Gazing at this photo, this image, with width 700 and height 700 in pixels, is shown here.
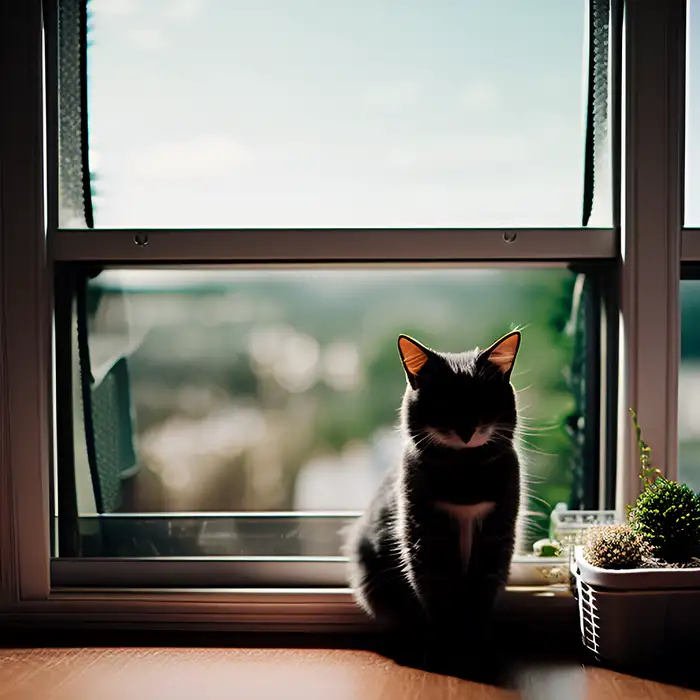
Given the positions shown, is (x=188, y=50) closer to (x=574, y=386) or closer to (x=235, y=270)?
(x=235, y=270)

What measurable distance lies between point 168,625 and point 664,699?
0.85 m

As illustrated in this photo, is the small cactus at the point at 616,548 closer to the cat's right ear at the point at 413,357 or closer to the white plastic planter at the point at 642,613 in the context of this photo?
the white plastic planter at the point at 642,613

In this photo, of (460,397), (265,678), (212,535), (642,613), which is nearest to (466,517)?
(460,397)

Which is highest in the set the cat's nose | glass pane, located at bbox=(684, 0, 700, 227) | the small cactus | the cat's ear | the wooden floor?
glass pane, located at bbox=(684, 0, 700, 227)

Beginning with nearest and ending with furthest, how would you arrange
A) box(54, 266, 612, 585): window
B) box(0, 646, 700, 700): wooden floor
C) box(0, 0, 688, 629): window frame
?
box(0, 646, 700, 700): wooden floor, box(0, 0, 688, 629): window frame, box(54, 266, 612, 585): window

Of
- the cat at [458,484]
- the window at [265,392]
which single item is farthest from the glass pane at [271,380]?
the cat at [458,484]

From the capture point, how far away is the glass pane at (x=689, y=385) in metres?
1.47

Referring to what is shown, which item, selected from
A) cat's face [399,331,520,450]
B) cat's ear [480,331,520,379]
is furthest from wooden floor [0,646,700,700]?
cat's ear [480,331,520,379]

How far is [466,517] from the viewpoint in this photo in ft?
4.09

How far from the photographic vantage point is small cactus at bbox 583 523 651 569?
120 centimetres

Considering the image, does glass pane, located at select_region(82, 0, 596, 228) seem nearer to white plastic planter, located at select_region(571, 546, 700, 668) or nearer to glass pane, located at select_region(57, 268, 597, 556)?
glass pane, located at select_region(57, 268, 597, 556)

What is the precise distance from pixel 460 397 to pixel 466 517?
0.66 feet

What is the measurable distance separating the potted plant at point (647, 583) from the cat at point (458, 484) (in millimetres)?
145

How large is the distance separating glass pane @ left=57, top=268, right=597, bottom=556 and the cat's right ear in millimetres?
270
